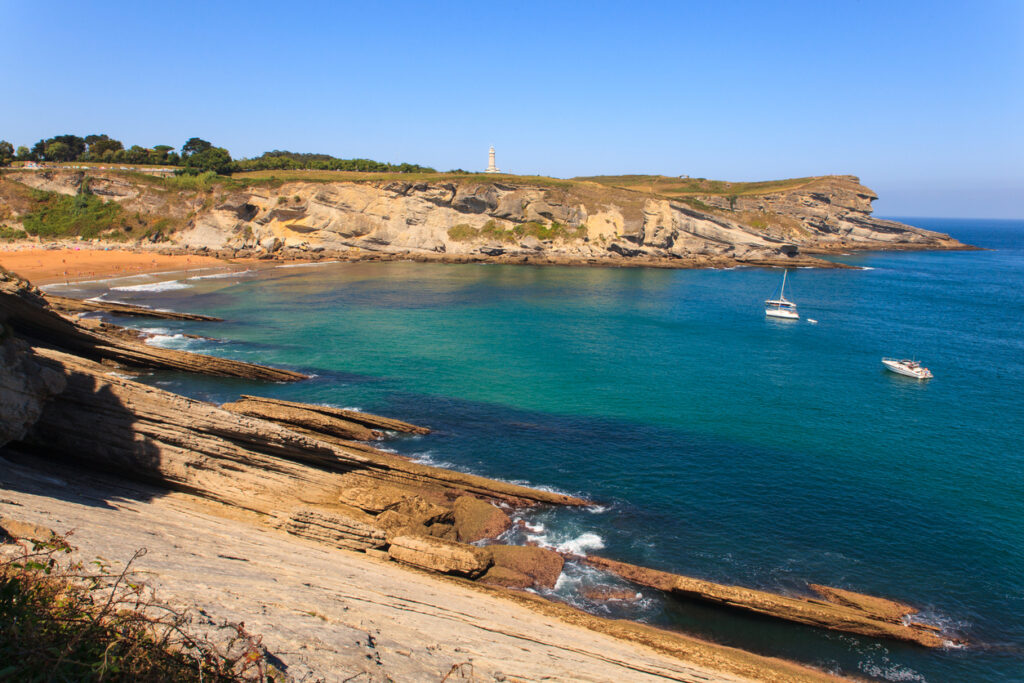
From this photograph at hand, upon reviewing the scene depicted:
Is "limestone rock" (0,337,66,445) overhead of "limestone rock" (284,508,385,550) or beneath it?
overhead

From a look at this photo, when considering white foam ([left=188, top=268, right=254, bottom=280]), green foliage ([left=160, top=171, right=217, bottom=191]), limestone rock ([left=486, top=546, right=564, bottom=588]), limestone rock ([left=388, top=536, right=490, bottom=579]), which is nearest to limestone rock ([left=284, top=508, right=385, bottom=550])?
limestone rock ([left=388, top=536, right=490, bottom=579])

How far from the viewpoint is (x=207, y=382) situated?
33.9 m

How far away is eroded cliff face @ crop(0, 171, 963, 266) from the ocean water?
2870 cm

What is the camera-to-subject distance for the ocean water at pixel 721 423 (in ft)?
59.5

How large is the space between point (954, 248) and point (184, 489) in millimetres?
176777

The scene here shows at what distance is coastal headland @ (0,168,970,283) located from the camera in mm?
88125

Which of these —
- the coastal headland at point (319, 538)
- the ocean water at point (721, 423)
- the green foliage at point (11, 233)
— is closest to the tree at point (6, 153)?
the green foliage at point (11, 233)

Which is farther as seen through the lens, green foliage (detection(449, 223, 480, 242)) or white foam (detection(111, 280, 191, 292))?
green foliage (detection(449, 223, 480, 242))

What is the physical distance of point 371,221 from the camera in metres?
97.1

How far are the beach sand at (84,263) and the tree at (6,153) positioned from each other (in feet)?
98.9

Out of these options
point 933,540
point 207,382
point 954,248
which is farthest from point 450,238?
point 954,248

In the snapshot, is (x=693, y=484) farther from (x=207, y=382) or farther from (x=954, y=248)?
(x=954, y=248)

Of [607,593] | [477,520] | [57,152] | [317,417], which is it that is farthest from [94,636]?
[57,152]

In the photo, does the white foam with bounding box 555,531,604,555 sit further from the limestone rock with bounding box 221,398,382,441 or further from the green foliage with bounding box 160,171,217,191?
the green foliage with bounding box 160,171,217,191
